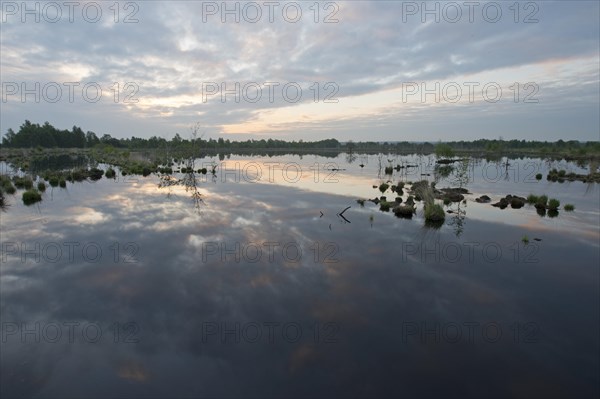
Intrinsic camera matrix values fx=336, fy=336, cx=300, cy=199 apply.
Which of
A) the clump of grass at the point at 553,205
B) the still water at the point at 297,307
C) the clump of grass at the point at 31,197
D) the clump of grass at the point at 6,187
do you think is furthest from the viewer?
the clump of grass at the point at 6,187

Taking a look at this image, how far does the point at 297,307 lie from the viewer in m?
14.1

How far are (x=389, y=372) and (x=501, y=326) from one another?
556 cm

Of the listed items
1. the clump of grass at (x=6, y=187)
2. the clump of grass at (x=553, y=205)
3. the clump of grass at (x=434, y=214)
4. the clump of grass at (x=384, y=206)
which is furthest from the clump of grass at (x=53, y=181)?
the clump of grass at (x=553, y=205)

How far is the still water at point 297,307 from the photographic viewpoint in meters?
10.0

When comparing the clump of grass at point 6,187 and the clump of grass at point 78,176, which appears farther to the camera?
the clump of grass at point 78,176

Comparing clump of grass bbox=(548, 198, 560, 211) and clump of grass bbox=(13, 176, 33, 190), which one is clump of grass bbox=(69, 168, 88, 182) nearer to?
clump of grass bbox=(13, 176, 33, 190)

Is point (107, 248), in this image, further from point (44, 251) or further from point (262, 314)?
point (262, 314)

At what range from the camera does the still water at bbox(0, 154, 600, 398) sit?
1002 centimetres

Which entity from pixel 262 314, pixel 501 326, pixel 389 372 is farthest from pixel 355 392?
pixel 501 326

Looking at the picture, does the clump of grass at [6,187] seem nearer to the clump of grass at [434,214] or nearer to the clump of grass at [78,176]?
the clump of grass at [78,176]

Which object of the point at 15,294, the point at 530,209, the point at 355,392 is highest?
the point at 530,209

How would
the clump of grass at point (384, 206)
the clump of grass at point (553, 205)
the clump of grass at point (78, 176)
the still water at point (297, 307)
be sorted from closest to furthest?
the still water at point (297, 307) < the clump of grass at point (384, 206) < the clump of grass at point (553, 205) < the clump of grass at point (78, 176)

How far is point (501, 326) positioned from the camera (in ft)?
42.1

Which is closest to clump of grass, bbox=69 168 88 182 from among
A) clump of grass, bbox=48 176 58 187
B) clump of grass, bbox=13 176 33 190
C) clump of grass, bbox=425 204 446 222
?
clump of grass, bbox=48 176 58 187
